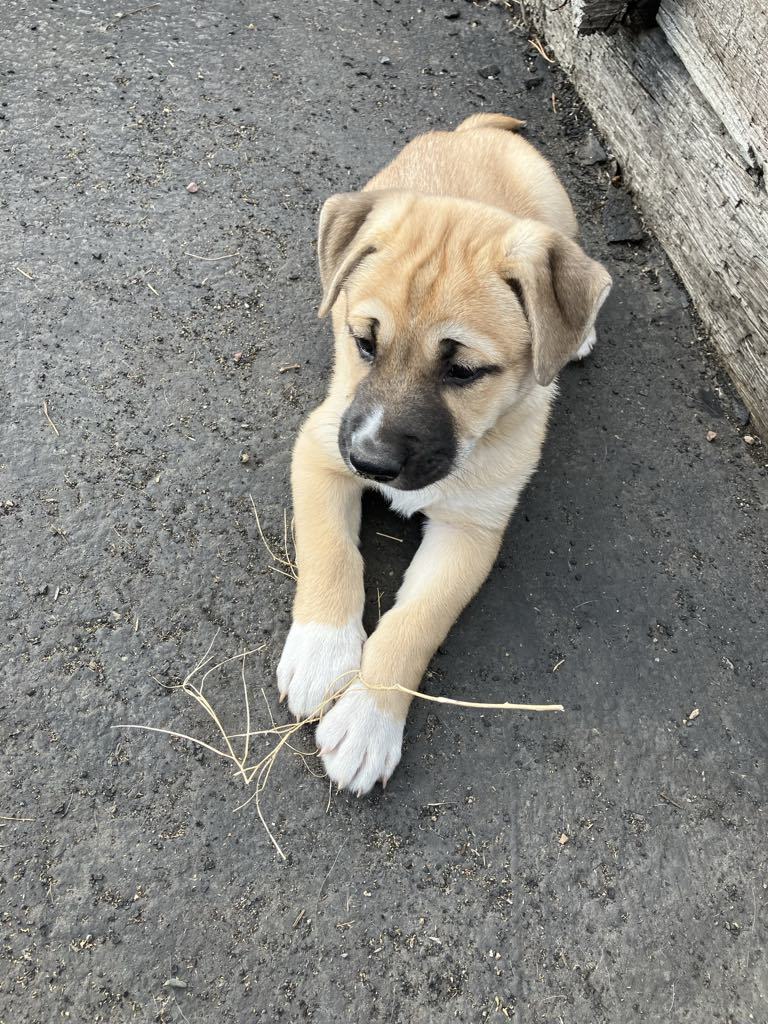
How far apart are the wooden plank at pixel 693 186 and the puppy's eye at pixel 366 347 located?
1821 millimetres

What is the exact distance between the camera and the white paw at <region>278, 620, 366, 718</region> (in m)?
2.71

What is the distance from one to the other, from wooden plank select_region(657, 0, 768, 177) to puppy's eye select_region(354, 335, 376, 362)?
75.7 inches

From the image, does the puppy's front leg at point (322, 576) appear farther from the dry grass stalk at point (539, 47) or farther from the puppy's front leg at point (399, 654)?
the dry grass stalk at point (539, 47)

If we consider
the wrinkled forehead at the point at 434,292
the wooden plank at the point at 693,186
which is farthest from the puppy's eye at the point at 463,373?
the wooden plank at the point at 693,186

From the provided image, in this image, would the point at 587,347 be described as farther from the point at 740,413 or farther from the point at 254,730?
the point at 254,730

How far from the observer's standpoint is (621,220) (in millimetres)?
4242

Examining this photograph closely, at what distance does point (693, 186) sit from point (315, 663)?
2.85 metres

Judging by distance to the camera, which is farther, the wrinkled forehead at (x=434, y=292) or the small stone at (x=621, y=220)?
the small stone at (x=621, y=220)

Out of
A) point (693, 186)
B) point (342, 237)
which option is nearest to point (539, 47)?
point (693, 186)

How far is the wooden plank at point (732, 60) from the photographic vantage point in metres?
3.26

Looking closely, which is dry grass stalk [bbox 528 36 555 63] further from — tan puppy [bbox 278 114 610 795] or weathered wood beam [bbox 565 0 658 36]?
tan puppy [bbox 278 114 610 795]

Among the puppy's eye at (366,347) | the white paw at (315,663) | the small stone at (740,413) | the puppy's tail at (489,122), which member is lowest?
the white paw at (315,663)

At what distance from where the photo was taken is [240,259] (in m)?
3.88

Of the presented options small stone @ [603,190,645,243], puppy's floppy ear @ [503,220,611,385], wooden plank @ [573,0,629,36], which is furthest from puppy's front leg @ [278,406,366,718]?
wooden plank @ [573,0,629,36]
